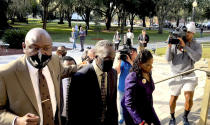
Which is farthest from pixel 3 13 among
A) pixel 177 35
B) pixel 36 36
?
pixel 36 36

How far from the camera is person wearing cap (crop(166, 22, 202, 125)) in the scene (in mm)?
4625

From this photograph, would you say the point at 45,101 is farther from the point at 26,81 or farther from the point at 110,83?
the point at 110,83

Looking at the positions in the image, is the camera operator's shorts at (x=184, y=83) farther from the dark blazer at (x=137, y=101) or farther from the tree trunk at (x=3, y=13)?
the tree trunk at (x=3, y=13)

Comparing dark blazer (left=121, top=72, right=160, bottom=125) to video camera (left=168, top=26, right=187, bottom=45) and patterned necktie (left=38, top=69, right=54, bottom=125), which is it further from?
video camera (left=168, top=26, right=187, bottom=45)

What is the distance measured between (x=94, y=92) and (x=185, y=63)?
2686 millimetres

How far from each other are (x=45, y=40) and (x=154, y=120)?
1834 millimetres

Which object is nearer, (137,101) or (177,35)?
(137,101)

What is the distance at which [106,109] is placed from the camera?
8.70 feet

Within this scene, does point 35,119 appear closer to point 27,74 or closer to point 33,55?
point 27,74

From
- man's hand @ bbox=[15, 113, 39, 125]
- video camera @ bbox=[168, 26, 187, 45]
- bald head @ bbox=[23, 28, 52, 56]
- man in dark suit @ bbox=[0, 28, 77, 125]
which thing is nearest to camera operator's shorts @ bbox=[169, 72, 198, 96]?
video camera @ bbox=[168, 26, 187, 45]

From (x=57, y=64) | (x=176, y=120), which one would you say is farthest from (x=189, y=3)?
(x=57, y=64)

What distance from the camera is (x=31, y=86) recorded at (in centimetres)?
194

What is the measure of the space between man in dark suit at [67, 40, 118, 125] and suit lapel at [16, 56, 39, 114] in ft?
2.18

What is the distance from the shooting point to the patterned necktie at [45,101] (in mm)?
2045
